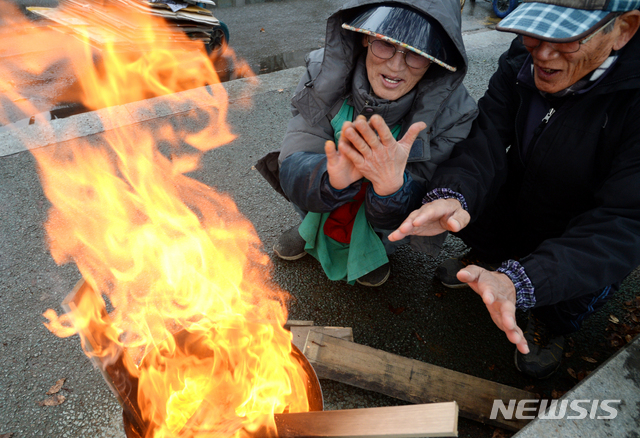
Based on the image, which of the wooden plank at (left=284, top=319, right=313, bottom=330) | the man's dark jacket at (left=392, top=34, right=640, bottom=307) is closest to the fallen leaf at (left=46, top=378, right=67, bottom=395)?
the wooden plank at (left=284, top=319, right=313, bottom=330)

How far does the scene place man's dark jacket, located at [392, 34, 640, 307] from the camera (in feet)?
5.98

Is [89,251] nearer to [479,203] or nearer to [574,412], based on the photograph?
[479,203]

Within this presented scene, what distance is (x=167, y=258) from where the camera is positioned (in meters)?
3.12

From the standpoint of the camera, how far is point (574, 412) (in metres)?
1.83

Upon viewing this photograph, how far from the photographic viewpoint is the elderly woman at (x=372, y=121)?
2039mm

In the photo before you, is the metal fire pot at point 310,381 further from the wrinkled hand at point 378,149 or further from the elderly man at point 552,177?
the wrinkled hand at point 378,149

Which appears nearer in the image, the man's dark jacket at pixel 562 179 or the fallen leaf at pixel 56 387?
the man's dark jacket at pixel 562 179

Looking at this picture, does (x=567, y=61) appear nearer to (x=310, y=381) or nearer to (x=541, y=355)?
(x=541, y=355)

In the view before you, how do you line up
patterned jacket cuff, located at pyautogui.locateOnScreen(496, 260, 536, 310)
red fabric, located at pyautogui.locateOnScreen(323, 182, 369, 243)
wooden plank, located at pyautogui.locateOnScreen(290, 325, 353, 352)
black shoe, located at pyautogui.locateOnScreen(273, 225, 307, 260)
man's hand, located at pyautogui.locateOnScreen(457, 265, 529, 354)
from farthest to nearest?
black shoe, located at pyautogui.locateOnScreen(273, 225, 307, 260) < red fabric, located at pyautogui.locateOnScreen(323, 182, 369, 243) < wooden plank, located at pyautogui.locateOnScreen(290, 325, 353, 352) < patterned jacket cuff, located at pyautogui.locateOnScreen(496, 260, 536, 310) < man's hand, located at pyautogui.locateOnScreen(457, 265, 529, 354)

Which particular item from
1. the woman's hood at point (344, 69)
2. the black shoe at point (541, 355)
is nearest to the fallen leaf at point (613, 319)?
the black shoe at point (541, 355)

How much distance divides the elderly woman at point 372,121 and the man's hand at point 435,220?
0.18m

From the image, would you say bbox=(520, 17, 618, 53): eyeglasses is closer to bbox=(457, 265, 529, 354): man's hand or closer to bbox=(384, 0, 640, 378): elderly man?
bbox=(384, 0, 640, 378): elderly man

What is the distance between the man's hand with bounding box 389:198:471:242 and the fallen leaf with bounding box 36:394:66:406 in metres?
2.05

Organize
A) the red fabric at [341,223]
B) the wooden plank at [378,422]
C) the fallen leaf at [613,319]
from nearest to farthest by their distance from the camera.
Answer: the wooden plank at [378,422], the red fabric at [341,223], the fallen leaf at [613,319]
